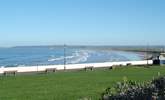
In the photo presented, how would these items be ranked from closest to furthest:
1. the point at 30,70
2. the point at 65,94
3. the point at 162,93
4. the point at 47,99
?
1. the point at 162,93
2. the point at 47,99
3. the point at 65,94
4. the point at 30,70

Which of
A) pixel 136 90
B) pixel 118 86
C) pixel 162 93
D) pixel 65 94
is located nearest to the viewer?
pixel 162 93

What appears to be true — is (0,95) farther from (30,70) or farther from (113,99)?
(30,70)

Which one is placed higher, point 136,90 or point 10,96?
point 136,90

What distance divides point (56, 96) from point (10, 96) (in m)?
2.07

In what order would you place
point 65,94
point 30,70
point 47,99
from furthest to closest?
point 30,70, point 65,94, point 47,99

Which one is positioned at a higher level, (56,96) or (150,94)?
(150,94)

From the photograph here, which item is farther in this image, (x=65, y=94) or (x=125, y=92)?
(x=65, y=94)

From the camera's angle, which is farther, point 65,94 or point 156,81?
point 65,94

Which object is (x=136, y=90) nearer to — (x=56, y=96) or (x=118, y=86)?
(x=118, y=86)

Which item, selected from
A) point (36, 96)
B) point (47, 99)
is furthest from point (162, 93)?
point (36, 96)

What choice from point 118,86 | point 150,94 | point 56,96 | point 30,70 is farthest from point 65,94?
point 30,70

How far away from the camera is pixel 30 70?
47.1 meters

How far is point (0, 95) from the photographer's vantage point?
18797 mm

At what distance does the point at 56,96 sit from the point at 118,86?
1049 centimetres
